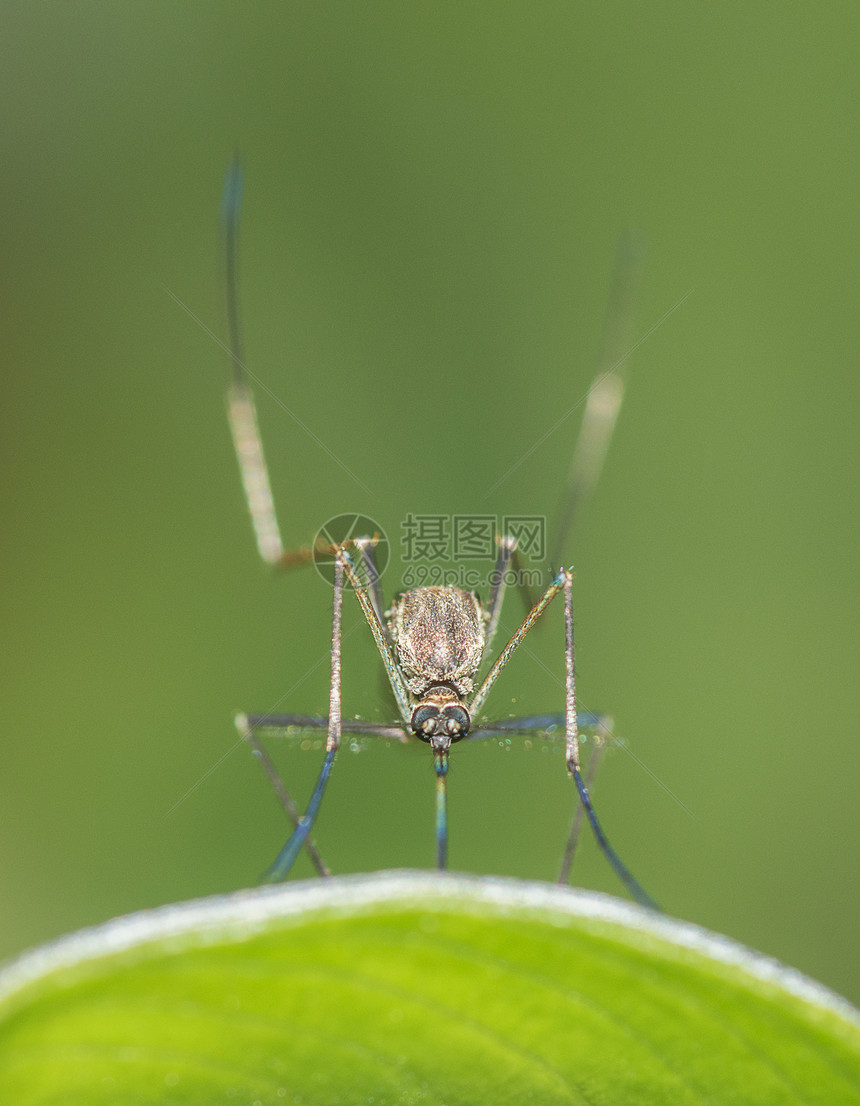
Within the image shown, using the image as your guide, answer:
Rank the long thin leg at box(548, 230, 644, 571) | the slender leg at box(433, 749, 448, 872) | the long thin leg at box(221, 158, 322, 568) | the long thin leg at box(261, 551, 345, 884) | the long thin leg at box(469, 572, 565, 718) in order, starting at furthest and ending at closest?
the long thin leg at box(548, 230, 644, 571) < the long thin leg at box(221, 158, 322, 568) < the long thin leg at box(469, 572, 565, 718) < the long thin leg at box(261, 551, 345, 884) < the slender leg at box(433, 749, 448, 872)

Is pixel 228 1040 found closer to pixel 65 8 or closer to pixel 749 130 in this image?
pixel 749 130

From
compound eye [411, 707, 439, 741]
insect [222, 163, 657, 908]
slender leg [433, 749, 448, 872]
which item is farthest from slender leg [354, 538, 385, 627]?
slender leg [433, 749, 448, 872]

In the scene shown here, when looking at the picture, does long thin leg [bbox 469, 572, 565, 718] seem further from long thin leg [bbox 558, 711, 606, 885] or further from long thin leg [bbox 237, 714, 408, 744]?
long thin leg [bbox 558, 711, 606, 885]

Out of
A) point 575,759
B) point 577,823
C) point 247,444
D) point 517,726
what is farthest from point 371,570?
point 247,444

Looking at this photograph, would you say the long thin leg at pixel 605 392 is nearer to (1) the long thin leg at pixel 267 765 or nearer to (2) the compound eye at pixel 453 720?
(2) the compound eye at pixel 453 720

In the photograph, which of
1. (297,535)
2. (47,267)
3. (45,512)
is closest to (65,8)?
(47,267)
